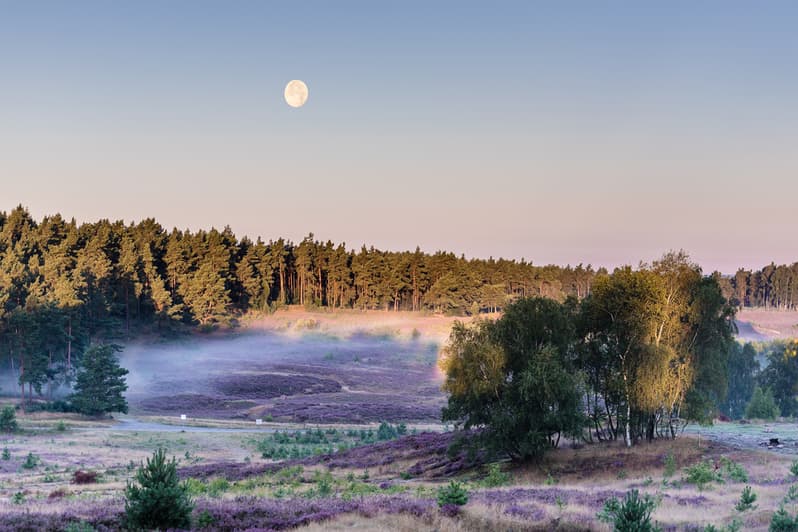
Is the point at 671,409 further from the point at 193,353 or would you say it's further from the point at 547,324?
the point at 193,353

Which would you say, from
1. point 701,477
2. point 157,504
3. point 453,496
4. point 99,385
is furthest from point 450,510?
point 99,385

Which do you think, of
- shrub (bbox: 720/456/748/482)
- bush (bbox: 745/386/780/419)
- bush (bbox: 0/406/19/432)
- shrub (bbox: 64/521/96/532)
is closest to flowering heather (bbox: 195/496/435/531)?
shrub (bbox: 64/521/96/532)

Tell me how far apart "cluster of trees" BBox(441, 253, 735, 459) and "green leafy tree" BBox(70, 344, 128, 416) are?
48460mm

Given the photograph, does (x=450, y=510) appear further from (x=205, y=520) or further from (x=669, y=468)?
(x=669, y=468)

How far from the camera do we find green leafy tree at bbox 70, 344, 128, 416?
257 feet

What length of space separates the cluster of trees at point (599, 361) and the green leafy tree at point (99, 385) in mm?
48460

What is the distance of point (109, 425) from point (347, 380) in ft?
→ 147

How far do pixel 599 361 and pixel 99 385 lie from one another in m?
57.2

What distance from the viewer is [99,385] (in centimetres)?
7900

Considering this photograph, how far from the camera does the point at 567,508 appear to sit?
2197 cm

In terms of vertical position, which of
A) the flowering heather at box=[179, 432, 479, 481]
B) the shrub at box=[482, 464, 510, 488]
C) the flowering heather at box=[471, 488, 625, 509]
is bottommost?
the flowering heather at box=[179, 432, 479, 481]

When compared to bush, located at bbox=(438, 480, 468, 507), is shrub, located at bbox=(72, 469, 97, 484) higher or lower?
lower

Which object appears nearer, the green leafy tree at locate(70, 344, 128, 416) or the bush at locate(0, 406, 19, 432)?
the bush at locate(0, 406, 19, 432)

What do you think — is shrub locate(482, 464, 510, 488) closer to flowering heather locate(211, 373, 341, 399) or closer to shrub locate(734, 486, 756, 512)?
shrub locate(734, 486, 756, 512)
